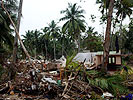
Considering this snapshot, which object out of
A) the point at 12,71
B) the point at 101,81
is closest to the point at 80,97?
the point at 101,81

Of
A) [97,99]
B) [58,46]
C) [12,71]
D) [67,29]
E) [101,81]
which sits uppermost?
[67,29]

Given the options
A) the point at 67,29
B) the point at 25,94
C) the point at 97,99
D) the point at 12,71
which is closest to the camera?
the point at 97,99

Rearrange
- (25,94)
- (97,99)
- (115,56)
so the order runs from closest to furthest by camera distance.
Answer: (97,99)
(25,94)
(115,56)

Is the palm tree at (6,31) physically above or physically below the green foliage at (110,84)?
above

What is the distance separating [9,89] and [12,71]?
1196 millimetres

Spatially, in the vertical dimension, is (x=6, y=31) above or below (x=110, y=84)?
above

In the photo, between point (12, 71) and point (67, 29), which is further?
point (67, 29)

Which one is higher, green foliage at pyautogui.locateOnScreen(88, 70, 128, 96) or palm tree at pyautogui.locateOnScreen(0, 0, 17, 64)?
palm tree at pyautogui.locateOnScreen(0, 0, 17, 64)

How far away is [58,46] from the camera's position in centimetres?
3878

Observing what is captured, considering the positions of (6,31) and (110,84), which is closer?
(110,84)

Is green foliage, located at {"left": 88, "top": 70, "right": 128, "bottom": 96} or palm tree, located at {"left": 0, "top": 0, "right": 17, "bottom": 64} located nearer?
green foliage, located at {"left": 88, "top": 70, "right": 128, "bottom": 96}

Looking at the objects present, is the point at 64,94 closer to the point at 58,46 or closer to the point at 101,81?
the point at 101,81

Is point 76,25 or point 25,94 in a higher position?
Answer: point 76,25

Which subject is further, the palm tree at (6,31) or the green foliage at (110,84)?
the palm tree at (6,31)
